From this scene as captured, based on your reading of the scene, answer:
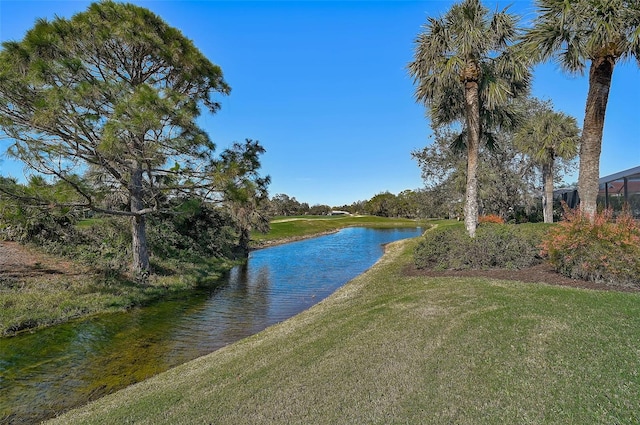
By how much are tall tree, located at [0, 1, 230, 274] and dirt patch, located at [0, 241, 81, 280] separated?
99.1 inches

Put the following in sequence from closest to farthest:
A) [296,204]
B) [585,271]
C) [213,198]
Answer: [585,271] → [213,198] → [296,204]

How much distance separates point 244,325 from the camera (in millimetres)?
10219

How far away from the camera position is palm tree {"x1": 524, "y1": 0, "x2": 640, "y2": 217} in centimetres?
959

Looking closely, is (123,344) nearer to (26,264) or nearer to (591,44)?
(26,264)

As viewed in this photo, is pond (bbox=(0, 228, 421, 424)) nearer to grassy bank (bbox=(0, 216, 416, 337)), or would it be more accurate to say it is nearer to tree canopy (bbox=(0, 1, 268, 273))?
grassy bank (bbox=(0, 216, 416, 337))

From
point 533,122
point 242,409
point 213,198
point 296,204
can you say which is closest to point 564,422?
point 242,409

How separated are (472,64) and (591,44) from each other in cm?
361

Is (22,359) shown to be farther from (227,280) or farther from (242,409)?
(227,280)

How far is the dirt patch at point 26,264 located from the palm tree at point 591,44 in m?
18.2

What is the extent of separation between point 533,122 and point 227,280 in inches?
833

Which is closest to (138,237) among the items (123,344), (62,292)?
(62,292)

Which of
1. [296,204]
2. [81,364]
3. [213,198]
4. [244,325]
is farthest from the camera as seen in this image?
[296,204]

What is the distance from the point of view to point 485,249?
11047 mm

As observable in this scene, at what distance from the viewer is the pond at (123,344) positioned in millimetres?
6227
